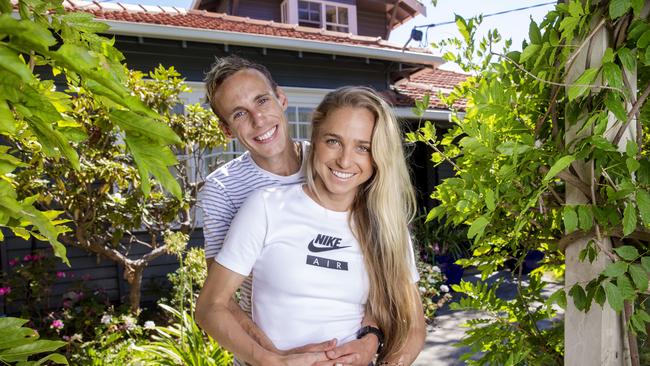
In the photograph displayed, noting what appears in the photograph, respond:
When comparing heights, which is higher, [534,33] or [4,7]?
Result: [534,33]

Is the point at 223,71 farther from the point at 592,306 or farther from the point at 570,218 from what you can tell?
the point at 592,306

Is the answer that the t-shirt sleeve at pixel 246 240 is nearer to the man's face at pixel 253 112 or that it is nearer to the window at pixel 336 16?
the man's face at pixel 253 112

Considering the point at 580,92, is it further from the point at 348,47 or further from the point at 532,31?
the point at 348,47

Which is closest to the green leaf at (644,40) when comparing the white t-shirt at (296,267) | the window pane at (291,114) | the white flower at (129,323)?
the white t-shirt at (296,267)

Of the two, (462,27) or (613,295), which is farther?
(462,27)

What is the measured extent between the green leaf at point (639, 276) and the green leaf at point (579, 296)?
0.13 m

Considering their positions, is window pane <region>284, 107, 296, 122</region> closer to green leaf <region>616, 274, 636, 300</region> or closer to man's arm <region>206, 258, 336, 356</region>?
man's arm <region>206, 258, 336, 356</region>

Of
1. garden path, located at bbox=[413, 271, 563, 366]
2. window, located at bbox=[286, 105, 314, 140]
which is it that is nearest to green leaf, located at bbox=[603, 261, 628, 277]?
garden path, located at bbox=[413, 271, 563, 366]

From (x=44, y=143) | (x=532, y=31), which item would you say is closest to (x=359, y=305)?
(x=532, y=31)

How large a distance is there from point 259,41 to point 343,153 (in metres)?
5.79

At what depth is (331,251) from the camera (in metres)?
1.70

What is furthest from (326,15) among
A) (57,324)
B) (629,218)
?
(629,218)

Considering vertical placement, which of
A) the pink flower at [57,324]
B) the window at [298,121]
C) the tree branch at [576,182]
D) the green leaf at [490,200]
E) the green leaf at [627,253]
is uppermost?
the window at [298,121]

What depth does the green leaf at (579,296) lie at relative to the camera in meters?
1.39
